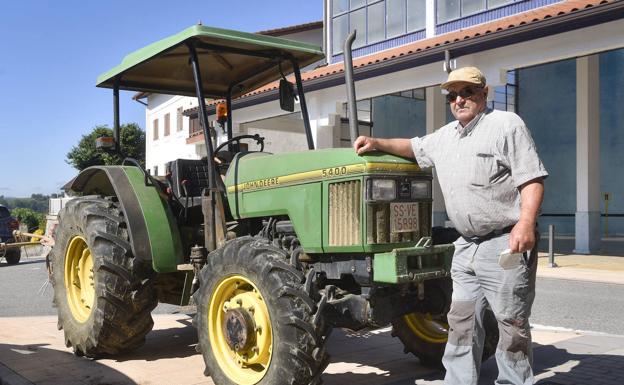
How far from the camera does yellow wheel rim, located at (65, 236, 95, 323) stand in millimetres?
5812

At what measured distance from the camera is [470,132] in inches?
142

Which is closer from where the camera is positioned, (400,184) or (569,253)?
(400,184)

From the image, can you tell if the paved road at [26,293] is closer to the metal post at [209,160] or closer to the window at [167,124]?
the metal post at [209,160]

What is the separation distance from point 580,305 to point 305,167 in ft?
20.4

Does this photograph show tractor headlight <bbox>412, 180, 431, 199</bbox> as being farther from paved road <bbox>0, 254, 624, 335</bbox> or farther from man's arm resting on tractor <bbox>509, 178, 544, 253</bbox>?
paved road <bbox>0, 254, 624, 335</bbox>

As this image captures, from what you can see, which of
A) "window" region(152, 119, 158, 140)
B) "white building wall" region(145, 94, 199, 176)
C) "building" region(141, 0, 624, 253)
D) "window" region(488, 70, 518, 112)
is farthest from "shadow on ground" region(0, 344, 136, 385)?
"window" region(152, 119, 158, 140)

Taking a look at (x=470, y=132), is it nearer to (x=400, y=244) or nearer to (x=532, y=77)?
(x=400, y=244)

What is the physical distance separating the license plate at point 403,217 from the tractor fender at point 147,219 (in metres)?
2.04

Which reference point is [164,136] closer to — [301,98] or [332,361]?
[301,98]

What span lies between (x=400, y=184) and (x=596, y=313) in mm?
5454

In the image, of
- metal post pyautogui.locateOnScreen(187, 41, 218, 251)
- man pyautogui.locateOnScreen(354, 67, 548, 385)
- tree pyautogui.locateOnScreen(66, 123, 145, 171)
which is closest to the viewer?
man pyautogui.locateOnScreen(354, 67, 548, 385)

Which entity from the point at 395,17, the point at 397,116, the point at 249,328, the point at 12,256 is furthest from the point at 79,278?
the point at 397,116

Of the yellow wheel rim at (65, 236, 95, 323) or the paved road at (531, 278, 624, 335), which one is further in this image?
the paved road at (531, 278, 624, 335)

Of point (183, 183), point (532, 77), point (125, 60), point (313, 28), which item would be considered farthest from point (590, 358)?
point (313, 28)
